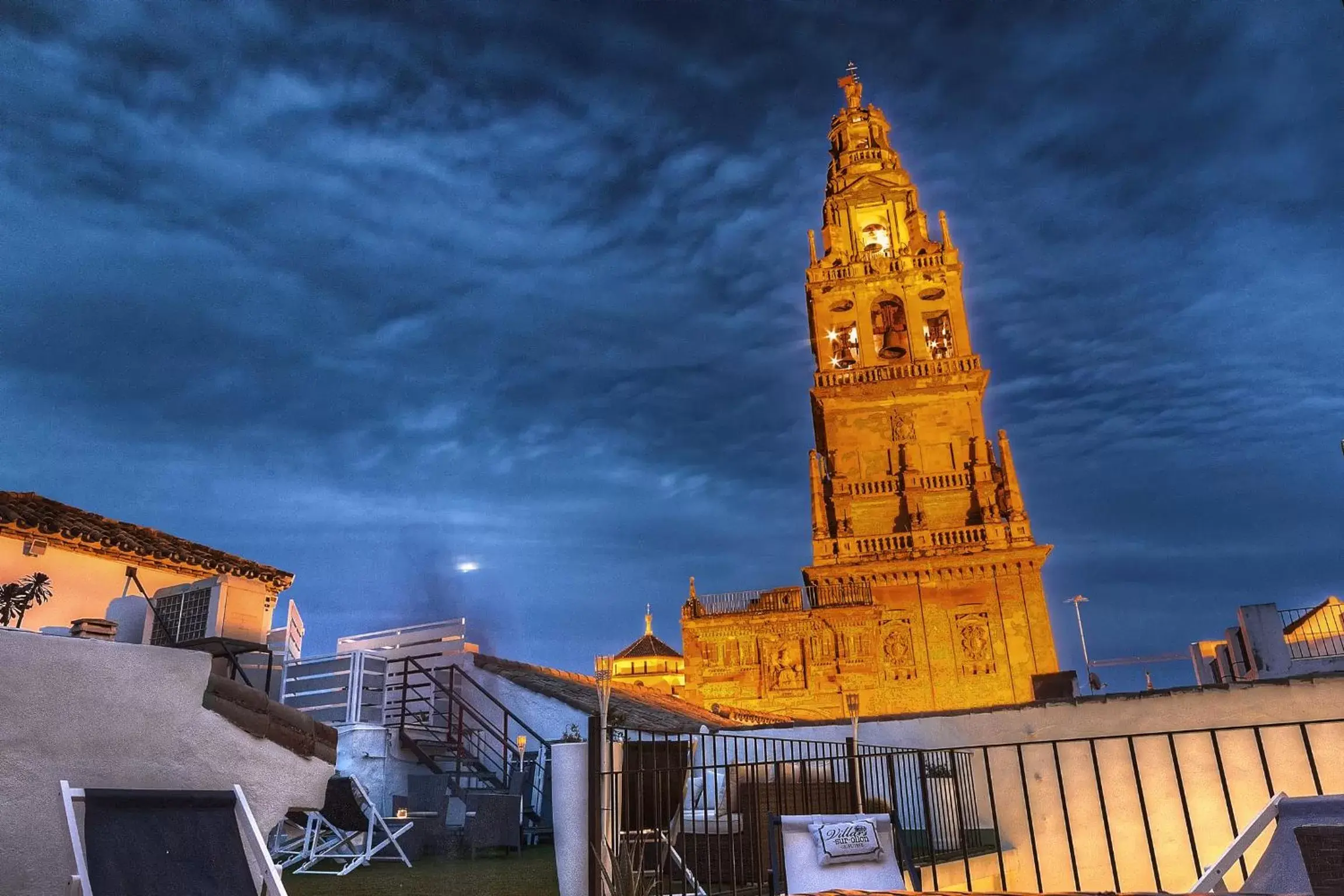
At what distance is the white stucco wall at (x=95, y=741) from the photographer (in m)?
3.17

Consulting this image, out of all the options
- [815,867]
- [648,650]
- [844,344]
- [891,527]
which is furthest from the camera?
[648,650]

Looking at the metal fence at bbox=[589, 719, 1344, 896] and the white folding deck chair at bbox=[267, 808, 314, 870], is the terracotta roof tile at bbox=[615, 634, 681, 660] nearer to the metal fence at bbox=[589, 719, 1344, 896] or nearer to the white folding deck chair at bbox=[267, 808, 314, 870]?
the metal fence at bbox=[589, 719, 1344, 896]

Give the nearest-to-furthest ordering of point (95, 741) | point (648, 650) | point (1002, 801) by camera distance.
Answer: point (95, 741) → point (1002, 801) → point (648, 650)

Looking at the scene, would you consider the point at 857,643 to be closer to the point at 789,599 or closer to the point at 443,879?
the point at 789,599

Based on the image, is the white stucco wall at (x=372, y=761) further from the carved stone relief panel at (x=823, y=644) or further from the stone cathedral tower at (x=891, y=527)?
the carved stone relief panel at (x=823, y=644)

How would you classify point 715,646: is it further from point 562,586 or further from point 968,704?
point 562,586

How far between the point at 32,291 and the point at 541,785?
291ft

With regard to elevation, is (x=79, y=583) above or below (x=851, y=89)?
below

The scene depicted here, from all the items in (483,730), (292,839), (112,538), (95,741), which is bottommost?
(292,839)

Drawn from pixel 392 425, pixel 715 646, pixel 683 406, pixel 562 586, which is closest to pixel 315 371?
pixel 392 425

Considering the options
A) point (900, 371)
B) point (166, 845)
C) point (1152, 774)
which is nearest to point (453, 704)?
point (166, 845)

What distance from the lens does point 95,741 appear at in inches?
135

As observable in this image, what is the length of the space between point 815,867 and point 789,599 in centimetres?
1870

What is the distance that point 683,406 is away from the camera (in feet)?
345
